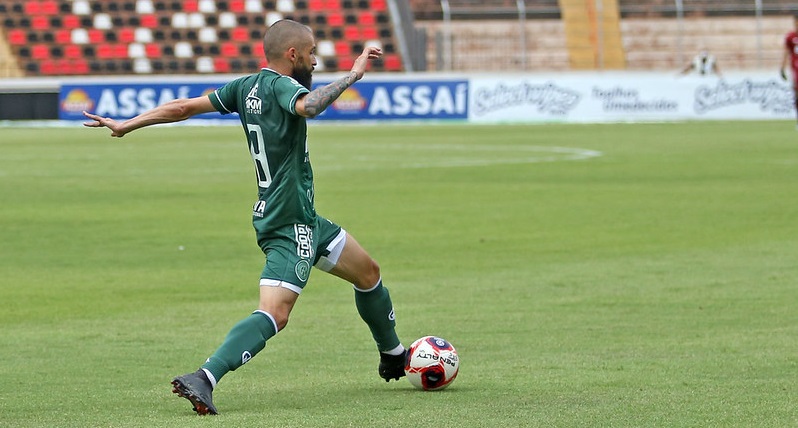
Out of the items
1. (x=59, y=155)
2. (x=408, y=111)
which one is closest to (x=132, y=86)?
(x=408, y=111)

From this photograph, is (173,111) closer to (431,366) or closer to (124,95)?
(431,366)

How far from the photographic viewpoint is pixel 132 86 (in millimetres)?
42688

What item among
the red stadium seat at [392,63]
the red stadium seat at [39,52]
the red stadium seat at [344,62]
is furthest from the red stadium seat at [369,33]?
the red stadium seat at [39,52]

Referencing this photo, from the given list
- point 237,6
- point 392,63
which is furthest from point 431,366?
point 237,6

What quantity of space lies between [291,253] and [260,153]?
476 mm

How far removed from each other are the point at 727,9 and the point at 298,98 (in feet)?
149

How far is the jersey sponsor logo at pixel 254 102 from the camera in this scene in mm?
6551

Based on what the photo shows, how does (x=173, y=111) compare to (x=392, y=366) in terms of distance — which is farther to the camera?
(x=392, y=366)

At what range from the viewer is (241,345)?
20.9ft

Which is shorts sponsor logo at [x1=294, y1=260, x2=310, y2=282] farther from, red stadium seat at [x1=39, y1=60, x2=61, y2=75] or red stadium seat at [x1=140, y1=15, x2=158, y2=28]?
red stadium seat at [x1=140, y1=15, x2=158, y2=28]

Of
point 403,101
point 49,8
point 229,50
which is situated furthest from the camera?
point 49,8

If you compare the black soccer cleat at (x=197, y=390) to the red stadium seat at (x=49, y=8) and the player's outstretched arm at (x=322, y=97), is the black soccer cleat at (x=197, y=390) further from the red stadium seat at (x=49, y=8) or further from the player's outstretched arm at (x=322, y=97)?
the red stadium seat at (x=49, y=8)

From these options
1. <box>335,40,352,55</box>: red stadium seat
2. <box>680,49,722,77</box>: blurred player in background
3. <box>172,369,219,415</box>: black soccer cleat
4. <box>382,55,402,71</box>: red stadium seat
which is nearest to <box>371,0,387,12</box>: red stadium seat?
<box>335,40,352,55</box>: red stadium seat

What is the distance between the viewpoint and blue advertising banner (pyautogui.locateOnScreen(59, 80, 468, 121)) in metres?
42.4
